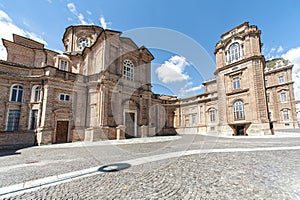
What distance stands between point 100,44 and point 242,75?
2038cm

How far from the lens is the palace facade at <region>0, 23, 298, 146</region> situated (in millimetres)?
15477

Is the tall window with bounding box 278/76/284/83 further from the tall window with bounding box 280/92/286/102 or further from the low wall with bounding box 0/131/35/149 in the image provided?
the low wall with bounding box 0/131/35/149

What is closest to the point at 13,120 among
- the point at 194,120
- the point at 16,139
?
the point at 16,139

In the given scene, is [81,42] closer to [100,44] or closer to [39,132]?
[100,44]

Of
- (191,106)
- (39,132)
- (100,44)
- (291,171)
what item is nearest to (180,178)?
(291,171)

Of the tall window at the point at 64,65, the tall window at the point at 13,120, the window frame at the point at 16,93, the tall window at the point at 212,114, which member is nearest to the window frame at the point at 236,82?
the tall window at the point at 212,114

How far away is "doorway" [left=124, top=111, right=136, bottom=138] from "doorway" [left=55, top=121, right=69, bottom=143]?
22.5ft

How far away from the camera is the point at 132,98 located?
813 inches

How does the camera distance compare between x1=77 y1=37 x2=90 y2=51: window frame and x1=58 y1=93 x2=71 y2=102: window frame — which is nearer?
x1=58 y1=93 x2=71 y2=102: window frame

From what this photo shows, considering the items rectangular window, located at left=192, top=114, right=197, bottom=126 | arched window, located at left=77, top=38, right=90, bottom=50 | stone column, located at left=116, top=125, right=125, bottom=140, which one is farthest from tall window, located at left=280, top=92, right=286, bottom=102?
arched window, located at left=77, top=38, right=90, bottom=50

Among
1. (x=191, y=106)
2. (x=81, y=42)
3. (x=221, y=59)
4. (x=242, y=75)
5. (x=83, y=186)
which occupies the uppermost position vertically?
(x=81, y=42)

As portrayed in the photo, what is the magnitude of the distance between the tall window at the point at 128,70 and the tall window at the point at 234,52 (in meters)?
15.3

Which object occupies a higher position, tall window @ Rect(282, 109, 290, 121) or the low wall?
tall window @ Rect(282, 109, 290, 121)

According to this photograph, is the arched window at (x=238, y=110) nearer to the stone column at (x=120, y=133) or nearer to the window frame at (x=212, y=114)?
the window frame at (x=212, y=114)
